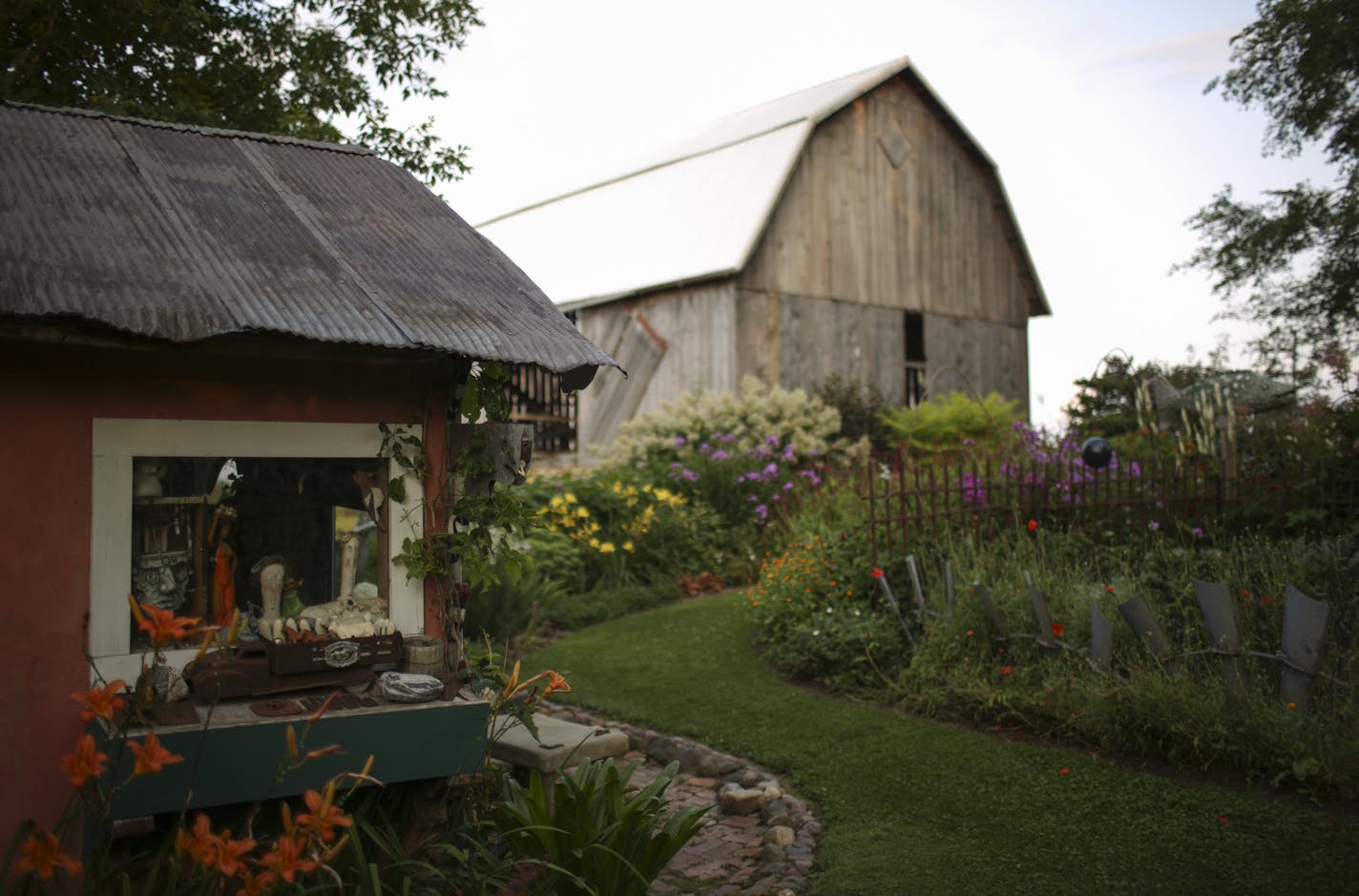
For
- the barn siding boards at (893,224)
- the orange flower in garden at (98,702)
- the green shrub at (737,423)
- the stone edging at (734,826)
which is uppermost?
the barn siding boards at (893,224)

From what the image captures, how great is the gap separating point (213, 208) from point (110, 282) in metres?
1.00

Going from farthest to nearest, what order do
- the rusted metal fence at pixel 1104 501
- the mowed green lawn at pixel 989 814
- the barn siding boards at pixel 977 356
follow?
1. the barn siding boards at pixel 977 356
2. the rusted metal fence at pixel 1104 501
3. the mowed green lawn at pixel 989 814

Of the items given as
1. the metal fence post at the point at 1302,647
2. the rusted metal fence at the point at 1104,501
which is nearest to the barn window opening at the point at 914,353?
the rusted metal fence at the point at 1104,501

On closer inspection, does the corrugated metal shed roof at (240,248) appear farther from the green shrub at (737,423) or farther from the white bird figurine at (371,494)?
the green shrub at (737,423)

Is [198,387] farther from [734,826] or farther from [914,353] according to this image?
[914,353]

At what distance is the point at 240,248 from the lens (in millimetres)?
4621

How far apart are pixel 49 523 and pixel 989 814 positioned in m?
4.48

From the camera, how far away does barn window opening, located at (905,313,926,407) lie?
1769cm

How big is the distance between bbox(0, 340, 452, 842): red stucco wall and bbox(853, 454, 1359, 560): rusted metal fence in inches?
210

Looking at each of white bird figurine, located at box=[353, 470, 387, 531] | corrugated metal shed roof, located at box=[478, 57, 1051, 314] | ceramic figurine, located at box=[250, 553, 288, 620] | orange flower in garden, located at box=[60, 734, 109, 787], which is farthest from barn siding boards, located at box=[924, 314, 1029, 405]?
orange flower in garden, located at box=[60, 734, 109, 787]

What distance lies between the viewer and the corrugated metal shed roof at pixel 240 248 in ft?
13.1

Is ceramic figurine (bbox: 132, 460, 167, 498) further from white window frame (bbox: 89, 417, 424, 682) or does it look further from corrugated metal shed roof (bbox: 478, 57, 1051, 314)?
corrugated metal shed roof (bbox: 478, 57, 1051, 314)

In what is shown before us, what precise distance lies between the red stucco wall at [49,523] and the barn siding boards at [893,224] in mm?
11658

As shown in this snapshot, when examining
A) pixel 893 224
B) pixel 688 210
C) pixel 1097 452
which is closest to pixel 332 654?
pixel 1097 452
